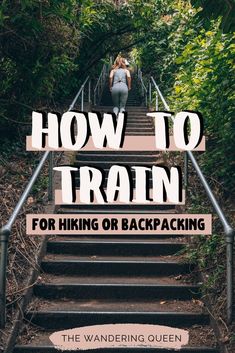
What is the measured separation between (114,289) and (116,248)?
714mm

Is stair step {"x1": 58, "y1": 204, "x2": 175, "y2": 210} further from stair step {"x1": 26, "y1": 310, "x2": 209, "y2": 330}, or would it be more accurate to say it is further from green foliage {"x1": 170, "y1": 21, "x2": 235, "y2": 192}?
stair step {"x1": 26, "y1": 310, "x2": 209, "y2": 330}

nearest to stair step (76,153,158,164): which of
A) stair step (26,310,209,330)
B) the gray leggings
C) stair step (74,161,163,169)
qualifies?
stair step (74,161,163,169)

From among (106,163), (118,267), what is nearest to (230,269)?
(118,267)

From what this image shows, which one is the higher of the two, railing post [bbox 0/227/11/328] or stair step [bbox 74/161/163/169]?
stair step [bbox 74/161/163/169]

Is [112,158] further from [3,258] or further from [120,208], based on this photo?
[3,258]

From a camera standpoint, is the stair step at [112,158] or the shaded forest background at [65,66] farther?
the stair step at [112,158]

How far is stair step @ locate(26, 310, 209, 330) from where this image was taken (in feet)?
13.1

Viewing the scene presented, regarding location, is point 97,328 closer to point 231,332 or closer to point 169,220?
point 231,332

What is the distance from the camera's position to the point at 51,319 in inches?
158

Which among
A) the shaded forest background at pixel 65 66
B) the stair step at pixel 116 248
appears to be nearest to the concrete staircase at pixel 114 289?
the stair step at pixel 116 248

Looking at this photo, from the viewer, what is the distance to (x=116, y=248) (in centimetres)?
507

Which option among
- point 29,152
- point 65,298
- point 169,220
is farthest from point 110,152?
point 65,298

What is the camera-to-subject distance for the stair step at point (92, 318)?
401 centimetres

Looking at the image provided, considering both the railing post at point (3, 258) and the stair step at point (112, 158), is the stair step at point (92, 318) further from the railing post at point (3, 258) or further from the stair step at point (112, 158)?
the stair step at point (112, 158)
